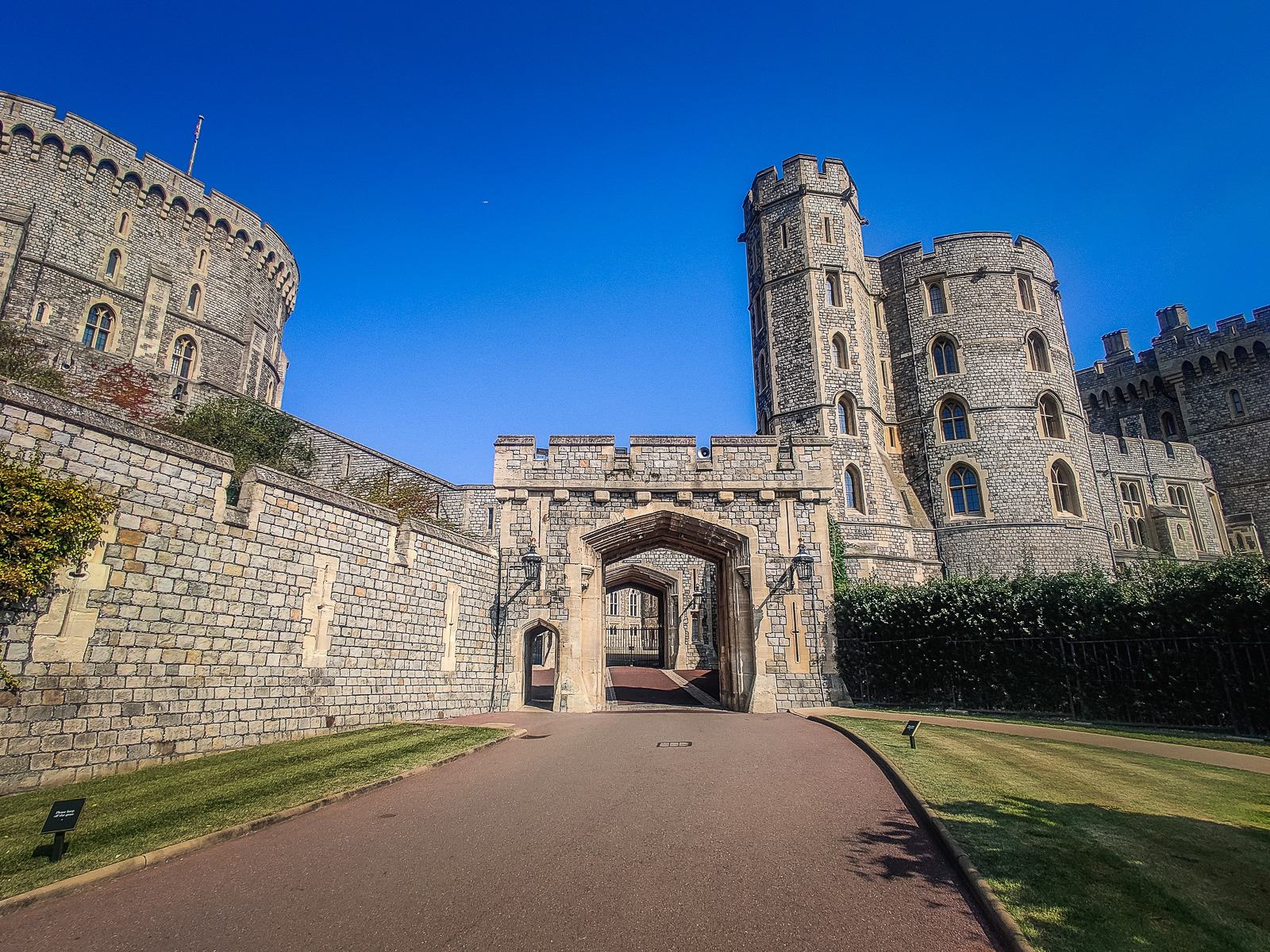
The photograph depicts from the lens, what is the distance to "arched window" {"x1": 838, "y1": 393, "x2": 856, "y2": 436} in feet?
85.4

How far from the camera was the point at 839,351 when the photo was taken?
26906 millimetres

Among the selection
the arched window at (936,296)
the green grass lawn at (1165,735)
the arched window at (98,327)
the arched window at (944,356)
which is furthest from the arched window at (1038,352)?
the arched window at (98,327)

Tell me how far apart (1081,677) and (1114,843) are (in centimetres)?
886

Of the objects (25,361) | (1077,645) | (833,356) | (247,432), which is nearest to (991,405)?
(833,356)

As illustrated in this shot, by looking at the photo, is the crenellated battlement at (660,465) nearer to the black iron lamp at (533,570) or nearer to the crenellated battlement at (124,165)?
the black iron lamp at (533,570)

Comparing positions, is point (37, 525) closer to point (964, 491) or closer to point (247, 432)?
point (247, 432)

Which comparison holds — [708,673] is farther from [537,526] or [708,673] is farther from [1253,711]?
[1253,711]

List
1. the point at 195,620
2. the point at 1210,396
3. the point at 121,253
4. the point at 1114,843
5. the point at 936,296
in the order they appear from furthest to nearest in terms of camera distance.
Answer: the point at 1210,396 < the point at 121,253 < the point at 936,296 < the point at 195,620 < the point at 1114,843

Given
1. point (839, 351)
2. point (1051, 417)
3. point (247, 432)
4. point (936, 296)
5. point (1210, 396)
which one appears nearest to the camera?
point (247, 432)

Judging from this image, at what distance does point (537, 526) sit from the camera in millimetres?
16453

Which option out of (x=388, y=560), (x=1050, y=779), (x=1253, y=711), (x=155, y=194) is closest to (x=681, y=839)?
(x=1050, y=779)

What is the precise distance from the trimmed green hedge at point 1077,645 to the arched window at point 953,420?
43.3 ft

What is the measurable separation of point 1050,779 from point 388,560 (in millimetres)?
10723

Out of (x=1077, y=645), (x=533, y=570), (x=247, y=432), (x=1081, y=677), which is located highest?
(x=247, y=432)
